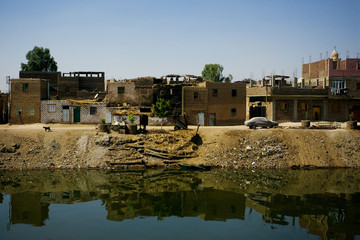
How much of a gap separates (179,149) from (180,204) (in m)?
9.87

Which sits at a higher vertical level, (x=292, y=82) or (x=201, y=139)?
(x=292, y=82)

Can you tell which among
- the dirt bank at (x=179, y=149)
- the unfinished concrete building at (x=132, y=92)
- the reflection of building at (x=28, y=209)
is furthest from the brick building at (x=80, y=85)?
the reflection of building at (x=28, y=209)

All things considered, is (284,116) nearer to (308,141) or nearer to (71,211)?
(308,141)

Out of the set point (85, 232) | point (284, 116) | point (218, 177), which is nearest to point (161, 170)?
Answer: point (218, 177)

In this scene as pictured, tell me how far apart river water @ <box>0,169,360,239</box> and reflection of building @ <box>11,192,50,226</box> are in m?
0.05

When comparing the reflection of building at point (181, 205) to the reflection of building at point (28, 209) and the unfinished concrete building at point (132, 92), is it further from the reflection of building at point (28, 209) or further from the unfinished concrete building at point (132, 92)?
the unfinished concrete building at point (132, 92)

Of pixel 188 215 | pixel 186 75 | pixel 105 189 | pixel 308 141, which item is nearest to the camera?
pixel 188 215

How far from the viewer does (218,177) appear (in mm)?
24984

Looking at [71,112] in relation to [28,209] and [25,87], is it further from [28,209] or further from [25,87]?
[28,209]

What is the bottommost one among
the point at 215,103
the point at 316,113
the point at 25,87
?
the point at 316,113

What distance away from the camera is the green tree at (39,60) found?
65.6m

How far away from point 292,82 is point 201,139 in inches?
870

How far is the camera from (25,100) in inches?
1513

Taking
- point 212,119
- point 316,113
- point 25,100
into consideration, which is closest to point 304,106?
point 316,113
